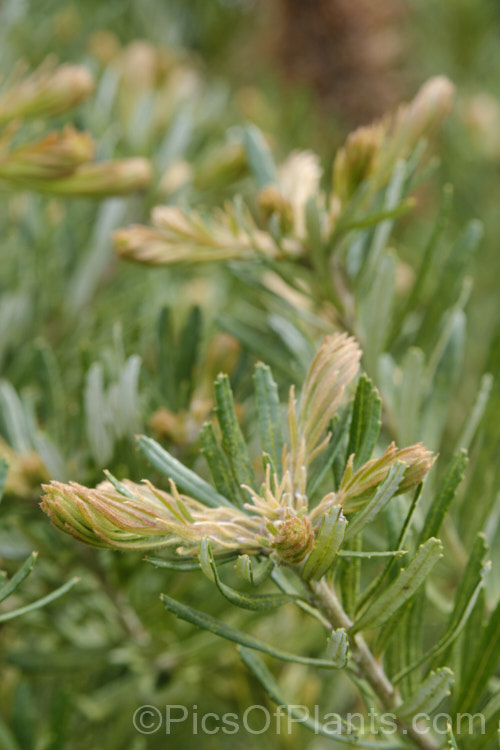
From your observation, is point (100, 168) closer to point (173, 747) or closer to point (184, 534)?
point (184, 534)

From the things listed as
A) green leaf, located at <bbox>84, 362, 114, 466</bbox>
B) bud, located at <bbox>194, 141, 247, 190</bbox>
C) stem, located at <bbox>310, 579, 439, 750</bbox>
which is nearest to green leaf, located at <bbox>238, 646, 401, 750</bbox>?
stem, located at <bbox>310, 579, 439, 750</bbox>

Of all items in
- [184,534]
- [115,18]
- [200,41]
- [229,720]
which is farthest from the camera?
[200,41]

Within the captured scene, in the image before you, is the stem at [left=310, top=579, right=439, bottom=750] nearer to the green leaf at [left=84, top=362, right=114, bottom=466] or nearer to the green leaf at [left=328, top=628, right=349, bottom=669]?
the green leaf at [left=328, top=628, right=349, bottom=669]

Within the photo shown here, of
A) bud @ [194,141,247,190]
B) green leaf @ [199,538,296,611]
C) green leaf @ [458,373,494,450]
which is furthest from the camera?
bud @ [194,141,247,190]

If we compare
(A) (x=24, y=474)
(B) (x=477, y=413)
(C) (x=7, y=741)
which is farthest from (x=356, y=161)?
(C) (x=7, y=741)

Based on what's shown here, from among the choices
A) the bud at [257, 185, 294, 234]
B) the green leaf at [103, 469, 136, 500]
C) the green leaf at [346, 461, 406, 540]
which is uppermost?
the bud at [257, 185, 294, 234]

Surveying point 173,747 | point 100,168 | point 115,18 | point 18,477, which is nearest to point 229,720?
point 173,747

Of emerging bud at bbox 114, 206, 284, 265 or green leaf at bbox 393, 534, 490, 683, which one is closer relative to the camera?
green leaf at bbox 393, 534, 490, 683

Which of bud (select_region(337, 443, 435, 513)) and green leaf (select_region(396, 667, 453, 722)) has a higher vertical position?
bud (select_region(337, 443, 435, 513))
